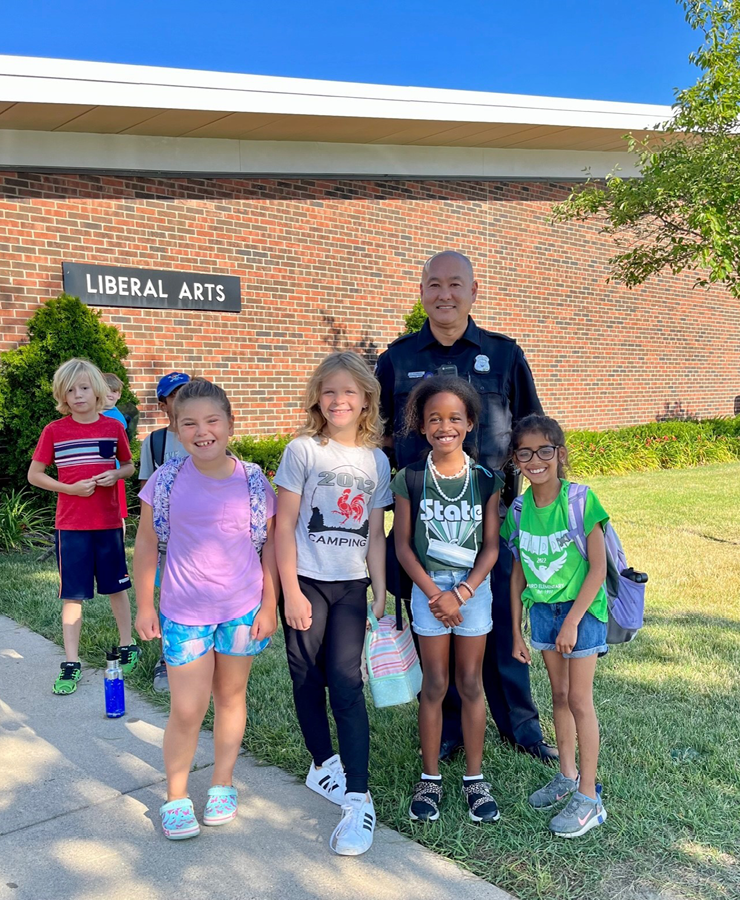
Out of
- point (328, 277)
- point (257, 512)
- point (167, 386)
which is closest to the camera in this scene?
point (257, 512)

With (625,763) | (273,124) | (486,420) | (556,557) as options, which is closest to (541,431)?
(556,557)

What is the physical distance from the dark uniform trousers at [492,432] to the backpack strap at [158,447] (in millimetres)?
1465

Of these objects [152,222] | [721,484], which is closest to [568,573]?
[152,222]

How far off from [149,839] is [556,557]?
1793 millimetres

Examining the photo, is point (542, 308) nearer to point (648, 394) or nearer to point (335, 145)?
point (648, 394)

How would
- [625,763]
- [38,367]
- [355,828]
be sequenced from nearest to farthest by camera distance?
[355,828], [625,763], [38,367]

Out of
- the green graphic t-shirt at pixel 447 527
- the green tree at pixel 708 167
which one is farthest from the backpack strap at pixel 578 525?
the green tree at pixel 708 167

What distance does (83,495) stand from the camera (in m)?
4.43

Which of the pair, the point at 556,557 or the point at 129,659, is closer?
the point at 556,557

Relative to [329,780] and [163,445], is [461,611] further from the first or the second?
[163,445]

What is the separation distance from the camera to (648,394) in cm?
1553

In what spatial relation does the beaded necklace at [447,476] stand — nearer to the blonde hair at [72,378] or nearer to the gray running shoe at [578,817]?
the gray running shoe at [578,817]

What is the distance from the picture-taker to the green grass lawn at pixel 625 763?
263 cm

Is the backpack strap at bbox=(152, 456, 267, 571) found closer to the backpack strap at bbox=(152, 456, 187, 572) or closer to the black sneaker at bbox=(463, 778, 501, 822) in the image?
the backpack strap at bbox=(152, 456, 187, 572)
